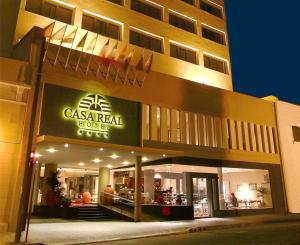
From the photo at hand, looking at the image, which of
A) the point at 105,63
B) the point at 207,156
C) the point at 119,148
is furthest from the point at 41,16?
the point at 207,156

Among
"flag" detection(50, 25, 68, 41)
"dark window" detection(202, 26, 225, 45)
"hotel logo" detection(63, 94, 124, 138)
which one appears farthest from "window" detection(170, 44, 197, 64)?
"hotel logo" detection(63, 94, 124, 138)

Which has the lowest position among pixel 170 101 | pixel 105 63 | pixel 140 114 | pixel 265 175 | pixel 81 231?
pixel 81 231

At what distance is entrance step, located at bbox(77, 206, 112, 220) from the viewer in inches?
796

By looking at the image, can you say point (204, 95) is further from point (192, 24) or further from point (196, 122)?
point (192, 24)

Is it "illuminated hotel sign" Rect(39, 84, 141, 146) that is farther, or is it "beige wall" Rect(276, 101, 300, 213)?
"beige wall" Rect(276, 101, 300, 213)

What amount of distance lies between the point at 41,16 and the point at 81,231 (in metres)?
15.8

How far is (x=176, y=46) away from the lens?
29.7m

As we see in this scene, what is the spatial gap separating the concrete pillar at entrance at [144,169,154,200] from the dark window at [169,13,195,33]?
15.1 m

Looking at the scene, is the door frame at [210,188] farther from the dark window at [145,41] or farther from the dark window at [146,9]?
the dark window at [146,9]

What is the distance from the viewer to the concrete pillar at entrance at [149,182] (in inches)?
921

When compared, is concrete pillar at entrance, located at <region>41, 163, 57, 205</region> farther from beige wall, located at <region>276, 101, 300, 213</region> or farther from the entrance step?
beige wall, located at <region>276, 101, 300, 213</region>

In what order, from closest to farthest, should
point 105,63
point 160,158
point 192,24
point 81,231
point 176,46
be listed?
point 81,231
point 105,63
point 160,158
point 176,46
point 192,24

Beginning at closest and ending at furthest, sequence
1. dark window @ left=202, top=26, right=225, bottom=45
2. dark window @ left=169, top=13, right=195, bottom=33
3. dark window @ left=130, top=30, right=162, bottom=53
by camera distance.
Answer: dark window @ left=130, top=30, right=162, bottom=53
dark window @ left=169, top=13, right=195, bottom=33
dark window @ left=202, top=26, right=225, bottom=45

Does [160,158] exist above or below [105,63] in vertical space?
below
